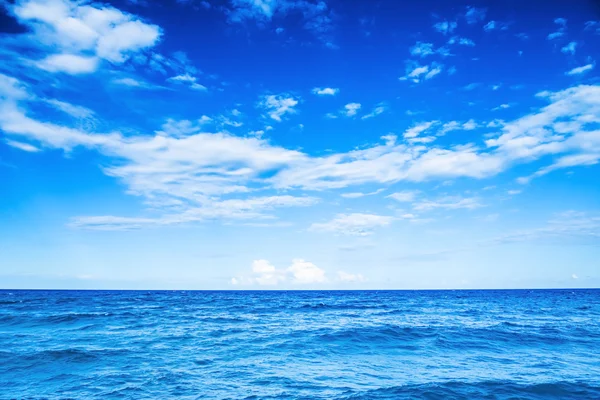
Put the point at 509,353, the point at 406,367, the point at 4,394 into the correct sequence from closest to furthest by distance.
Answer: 1. the point at 4,394
2. the point at 406,367
3. the point at 509,353

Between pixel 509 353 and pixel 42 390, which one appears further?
pixel 509 353

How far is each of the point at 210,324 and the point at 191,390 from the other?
723 inches

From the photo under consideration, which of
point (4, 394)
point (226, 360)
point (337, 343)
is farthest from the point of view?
point (337, 343)

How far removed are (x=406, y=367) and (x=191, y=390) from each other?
9274 mm

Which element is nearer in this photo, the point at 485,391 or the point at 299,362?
the point at 485,391

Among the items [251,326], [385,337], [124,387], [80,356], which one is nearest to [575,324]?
[385,337]

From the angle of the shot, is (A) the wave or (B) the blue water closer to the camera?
(A) the wave

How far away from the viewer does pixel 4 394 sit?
466 inches

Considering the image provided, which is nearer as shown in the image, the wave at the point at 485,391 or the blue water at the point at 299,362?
the wave at the point at 485,391

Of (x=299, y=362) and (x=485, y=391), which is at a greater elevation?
(x=485, y=391)

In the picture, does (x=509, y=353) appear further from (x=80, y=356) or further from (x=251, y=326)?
(x=80, y=356)

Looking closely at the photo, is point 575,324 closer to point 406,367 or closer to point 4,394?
point 406,367

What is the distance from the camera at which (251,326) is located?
94.9 feet

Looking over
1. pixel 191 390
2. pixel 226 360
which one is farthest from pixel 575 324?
→ pixel 191 390
